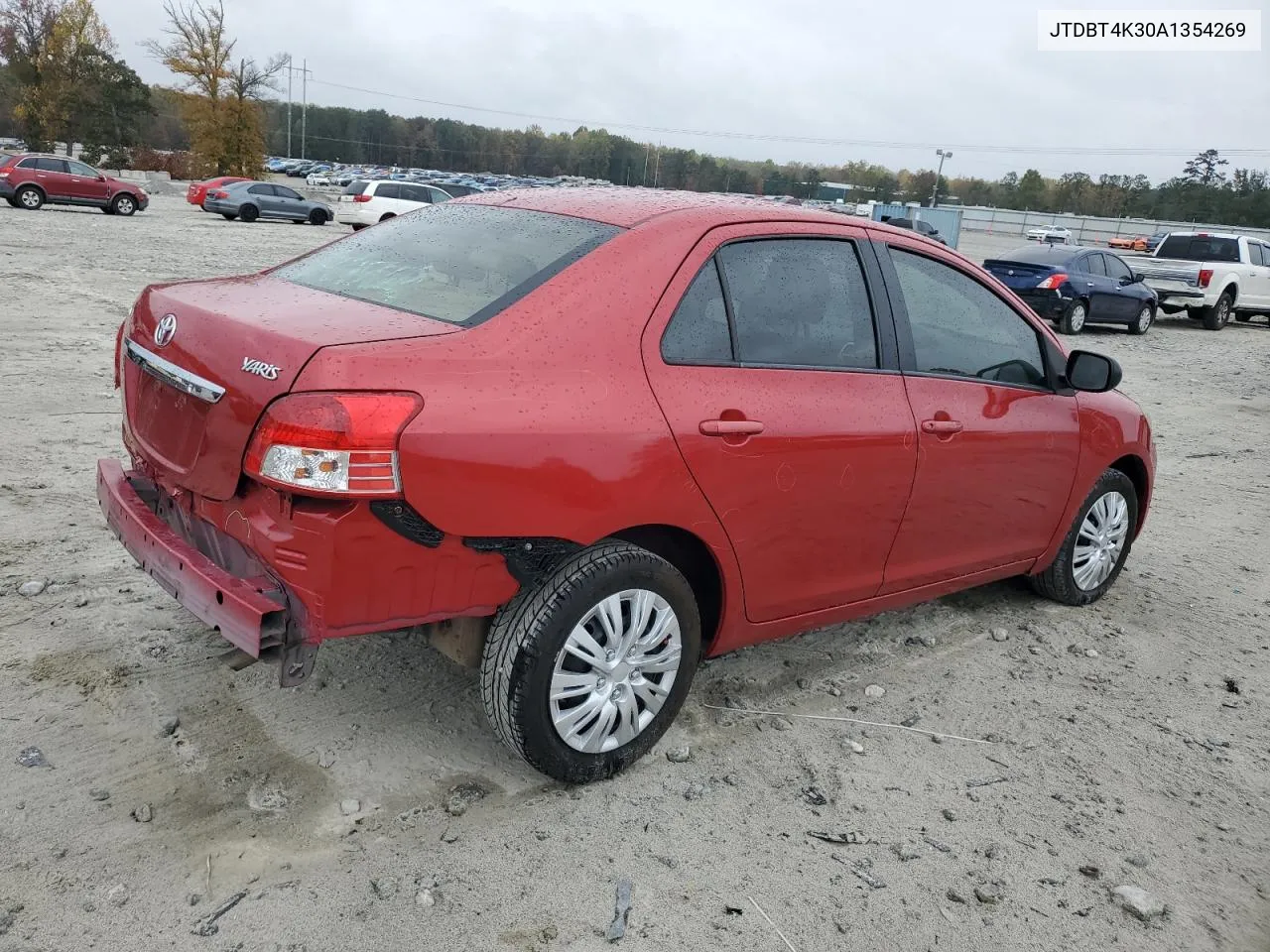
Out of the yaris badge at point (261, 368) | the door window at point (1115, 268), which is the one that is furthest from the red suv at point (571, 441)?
the door window at point (1115, 268)

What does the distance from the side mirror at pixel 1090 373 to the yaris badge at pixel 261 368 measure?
3.32m

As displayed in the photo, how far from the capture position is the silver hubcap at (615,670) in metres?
3.01

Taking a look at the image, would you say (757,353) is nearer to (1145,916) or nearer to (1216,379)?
(1145,916)

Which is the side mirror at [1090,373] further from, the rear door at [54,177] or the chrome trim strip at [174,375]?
the rear door at [54,177]

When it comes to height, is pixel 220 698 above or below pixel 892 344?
below

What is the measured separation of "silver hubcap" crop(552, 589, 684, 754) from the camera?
9.87ft

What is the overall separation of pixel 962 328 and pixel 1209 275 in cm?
1911

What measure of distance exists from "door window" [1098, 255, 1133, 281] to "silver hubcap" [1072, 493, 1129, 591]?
14504 mm

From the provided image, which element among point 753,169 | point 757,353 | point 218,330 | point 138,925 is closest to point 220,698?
point 138,925

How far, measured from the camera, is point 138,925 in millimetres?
2494

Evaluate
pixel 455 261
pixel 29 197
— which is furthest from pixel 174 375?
pixel 29 197

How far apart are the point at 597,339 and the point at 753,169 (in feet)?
319

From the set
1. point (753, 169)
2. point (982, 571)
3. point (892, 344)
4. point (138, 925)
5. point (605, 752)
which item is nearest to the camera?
point (138, 925)

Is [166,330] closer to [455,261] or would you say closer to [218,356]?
[218,356]
